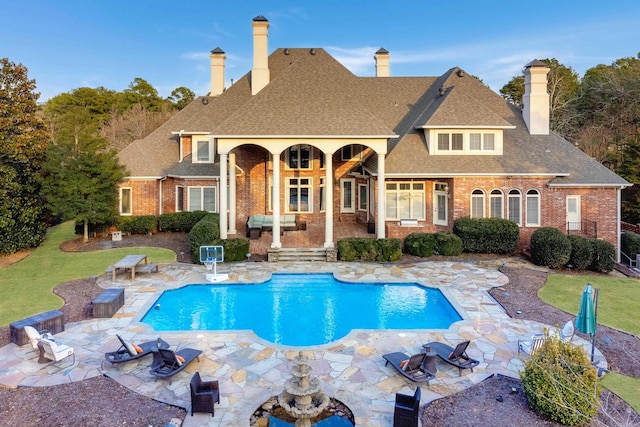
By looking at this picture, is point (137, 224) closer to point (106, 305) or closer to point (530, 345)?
point (106, 305)

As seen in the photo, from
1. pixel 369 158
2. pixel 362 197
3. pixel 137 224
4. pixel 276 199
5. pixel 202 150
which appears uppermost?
pixel 202 150

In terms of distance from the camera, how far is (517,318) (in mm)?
10875

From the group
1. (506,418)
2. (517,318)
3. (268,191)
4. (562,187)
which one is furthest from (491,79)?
(506,418)

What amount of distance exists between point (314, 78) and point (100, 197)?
12.3m

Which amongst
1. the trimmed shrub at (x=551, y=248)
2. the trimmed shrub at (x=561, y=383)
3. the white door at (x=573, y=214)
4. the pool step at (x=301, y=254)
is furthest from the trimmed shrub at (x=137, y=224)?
the white door at (x=573, y=214)

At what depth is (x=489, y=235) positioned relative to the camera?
59.8 ft

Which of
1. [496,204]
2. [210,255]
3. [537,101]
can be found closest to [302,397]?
[210,255]

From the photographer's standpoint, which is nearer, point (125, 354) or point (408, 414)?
point (408, 414)

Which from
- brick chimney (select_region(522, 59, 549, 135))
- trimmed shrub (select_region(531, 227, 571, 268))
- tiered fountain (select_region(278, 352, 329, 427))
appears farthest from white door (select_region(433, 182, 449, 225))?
tiered fountain (select_region(278, 352, 329, 427))

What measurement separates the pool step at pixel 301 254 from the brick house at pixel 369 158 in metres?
0.49

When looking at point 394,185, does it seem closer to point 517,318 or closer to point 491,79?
point 517,318

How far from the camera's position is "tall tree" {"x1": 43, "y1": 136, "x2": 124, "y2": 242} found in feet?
61.5

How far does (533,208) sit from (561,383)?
14.9 meters

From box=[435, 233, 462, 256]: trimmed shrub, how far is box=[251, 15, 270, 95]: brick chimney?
44.6 ft
